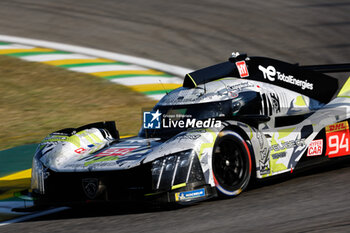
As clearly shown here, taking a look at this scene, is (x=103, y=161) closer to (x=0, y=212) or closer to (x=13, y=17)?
(x=0, y=212)

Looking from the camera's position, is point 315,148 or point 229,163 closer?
point 229,163

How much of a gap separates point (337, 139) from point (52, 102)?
6122 millimetres

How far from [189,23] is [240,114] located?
9.77 metres

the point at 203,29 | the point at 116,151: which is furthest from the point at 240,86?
the point at 203,29

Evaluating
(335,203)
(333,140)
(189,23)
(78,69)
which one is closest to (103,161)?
(335,203)

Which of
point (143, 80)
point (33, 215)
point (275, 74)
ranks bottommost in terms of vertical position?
point (33, 215)

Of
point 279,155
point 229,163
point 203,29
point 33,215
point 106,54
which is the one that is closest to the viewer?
point 229,163

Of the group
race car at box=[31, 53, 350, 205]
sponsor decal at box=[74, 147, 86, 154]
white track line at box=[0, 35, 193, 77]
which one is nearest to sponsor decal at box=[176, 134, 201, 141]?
race car at box=[31, 53, 350, 205]

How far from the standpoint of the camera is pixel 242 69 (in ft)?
24.1

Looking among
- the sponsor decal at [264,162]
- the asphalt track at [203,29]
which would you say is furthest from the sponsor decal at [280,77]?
the sponsor decal at [264,162]

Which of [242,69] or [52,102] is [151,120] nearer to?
[242,69]

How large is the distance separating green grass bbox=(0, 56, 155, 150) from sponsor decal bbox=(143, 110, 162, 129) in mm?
3063

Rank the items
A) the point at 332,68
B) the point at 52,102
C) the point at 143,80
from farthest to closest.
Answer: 1. the point at 143,80
2. the point at 52,102
3. the point at 332,68

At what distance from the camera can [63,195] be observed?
19.9 feet
